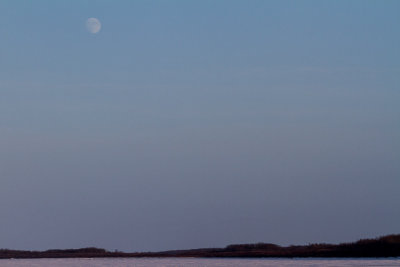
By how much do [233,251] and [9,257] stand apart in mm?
17668

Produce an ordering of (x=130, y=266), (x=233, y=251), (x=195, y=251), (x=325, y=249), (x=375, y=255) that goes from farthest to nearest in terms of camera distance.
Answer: (x=195, y=251), (x=233, y=251), (x=325, y=249), (x=375, y=255), (x=130, y=266)

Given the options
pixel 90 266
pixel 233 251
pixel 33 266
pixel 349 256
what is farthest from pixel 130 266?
pixel 233 251

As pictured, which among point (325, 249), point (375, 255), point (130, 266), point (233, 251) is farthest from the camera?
point (233, 251)

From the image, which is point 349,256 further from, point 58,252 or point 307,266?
point 58,252

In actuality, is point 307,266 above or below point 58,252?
below

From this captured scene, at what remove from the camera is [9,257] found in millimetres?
59688

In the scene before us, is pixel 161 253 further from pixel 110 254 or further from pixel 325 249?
pixel 325 249

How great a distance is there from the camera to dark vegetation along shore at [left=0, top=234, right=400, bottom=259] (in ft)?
151

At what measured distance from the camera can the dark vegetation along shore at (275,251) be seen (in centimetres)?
4609

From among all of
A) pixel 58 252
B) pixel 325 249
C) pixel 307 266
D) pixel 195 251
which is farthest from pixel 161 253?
pixel 307 266

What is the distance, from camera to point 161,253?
62.0 m

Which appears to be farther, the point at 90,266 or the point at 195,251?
the point at 195,251

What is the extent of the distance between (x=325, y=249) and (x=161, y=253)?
16692mm

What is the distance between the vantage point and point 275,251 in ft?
178
